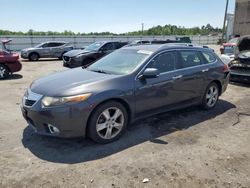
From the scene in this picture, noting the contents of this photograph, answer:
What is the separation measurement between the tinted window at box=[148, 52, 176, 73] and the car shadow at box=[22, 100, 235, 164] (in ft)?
3.52

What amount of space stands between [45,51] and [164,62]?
1600cm

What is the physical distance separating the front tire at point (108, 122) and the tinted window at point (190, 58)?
6.16ft

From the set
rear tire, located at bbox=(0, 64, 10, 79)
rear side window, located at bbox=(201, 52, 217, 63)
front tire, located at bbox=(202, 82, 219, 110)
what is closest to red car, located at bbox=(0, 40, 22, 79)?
rear tire, located at bbox=(0, 64, 10, 79)

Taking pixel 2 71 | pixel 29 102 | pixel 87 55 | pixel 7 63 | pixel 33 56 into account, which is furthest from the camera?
pixel 33 56

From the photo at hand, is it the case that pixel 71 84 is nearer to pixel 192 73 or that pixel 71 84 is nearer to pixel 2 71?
pixel 192 73

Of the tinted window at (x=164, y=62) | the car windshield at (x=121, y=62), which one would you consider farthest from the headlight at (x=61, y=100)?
the tinted window at (x=164, y=62)

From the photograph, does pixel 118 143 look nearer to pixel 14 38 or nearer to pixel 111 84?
pixel 111 84

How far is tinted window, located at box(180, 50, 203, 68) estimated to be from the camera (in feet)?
18.3

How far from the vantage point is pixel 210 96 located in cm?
634

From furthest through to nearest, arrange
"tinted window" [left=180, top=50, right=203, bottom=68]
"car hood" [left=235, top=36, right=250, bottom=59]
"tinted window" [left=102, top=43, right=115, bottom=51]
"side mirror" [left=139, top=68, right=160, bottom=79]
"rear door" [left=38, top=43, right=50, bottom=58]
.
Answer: "rear door" [left=38, top=43, right=50, bottom=58] → "tinted window" [left=102, top=43, right=115, bottom=51] → "car hood" [left=235, top=36, right=250, bottom=59] → "tinted window" [left=180, top=50, right=203, bottom=68] → "side mirror" [left=139, top=68, right=160, bottom=79]

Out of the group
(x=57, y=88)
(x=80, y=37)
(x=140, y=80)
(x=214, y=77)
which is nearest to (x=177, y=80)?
(x=140, y=80)

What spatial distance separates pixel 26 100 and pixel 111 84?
4.53 feet

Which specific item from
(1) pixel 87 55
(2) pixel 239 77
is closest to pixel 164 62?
(2) pixel 239 77

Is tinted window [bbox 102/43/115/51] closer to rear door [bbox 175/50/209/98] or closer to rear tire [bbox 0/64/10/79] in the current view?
rear tire [bbox 0/64/10/79]
